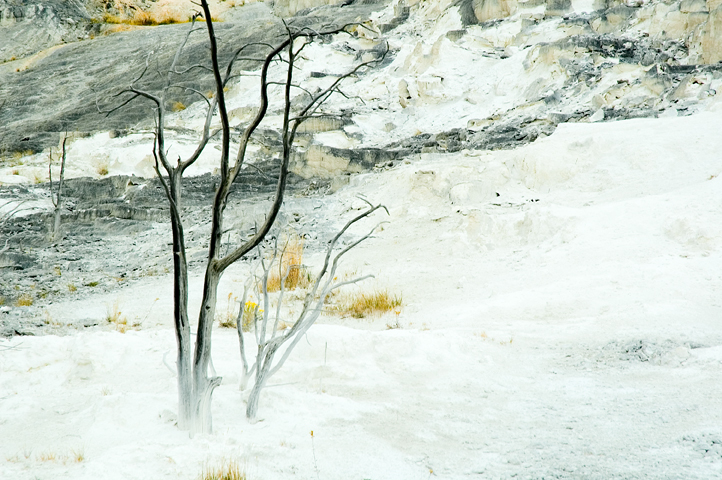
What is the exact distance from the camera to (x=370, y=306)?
18.1ft

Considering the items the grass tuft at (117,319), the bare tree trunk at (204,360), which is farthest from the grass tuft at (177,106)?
the bare tree trunk at (204,360)

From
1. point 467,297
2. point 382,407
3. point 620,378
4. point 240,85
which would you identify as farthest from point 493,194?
point 240,85

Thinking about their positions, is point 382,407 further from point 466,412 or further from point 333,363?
point 333,363

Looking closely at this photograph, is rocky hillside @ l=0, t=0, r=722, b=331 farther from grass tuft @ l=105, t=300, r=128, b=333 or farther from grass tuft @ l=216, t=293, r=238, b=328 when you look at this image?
grass tuft @ l=216, t=293, r=238, b=328

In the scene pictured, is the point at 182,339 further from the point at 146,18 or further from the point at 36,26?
the point at 146,18

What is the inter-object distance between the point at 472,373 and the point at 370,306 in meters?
2.08

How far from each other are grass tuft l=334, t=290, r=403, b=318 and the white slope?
0.58 ft

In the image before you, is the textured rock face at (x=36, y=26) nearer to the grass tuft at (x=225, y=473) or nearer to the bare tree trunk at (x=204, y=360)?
the bare tree trunk at (x=204, y=360)

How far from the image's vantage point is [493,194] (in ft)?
28.9

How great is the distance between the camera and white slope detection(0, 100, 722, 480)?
2.37m

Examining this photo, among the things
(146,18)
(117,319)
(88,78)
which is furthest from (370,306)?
(146,18)

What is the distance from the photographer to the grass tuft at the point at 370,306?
5453 mm

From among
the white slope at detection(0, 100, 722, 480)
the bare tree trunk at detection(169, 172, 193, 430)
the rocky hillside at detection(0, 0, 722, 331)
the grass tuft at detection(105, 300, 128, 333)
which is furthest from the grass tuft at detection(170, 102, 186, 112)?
the bare tree trunk at detection(169, 172, 193, 430)

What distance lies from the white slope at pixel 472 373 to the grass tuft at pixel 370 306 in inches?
6.9
